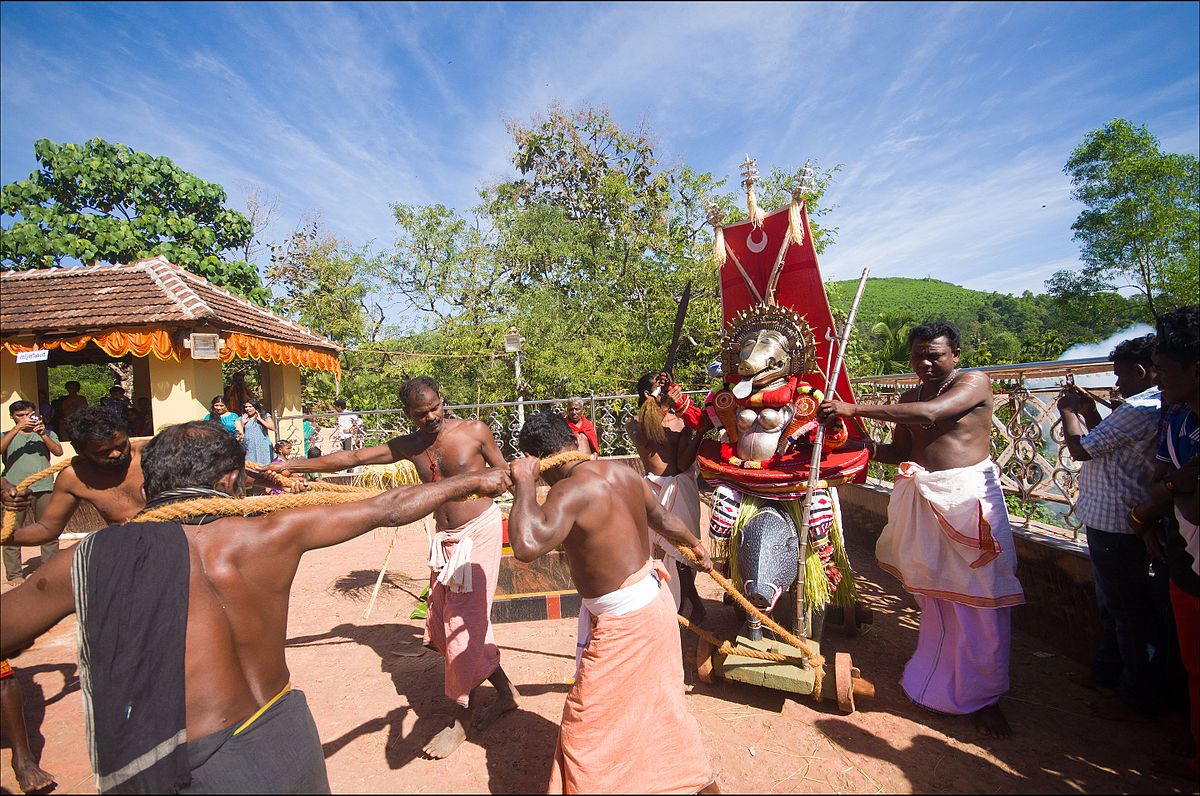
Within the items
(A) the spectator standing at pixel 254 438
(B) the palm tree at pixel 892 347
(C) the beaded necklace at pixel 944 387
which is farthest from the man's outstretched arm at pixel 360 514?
(B) the palm tree at pixel 892 347

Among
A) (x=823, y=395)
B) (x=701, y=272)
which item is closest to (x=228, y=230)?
(x=701, y=272)

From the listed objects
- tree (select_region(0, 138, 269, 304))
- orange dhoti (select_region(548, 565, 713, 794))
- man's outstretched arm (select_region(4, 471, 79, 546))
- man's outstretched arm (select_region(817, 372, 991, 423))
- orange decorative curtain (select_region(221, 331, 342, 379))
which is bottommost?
orange dhoti (select_region(548, 565, 713, 794))

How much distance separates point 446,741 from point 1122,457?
14.2ft

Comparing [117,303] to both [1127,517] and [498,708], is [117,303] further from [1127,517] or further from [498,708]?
[1127,517]

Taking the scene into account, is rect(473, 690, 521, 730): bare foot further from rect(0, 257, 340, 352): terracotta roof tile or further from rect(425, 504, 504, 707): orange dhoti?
rect(0, 257, 340, 352): terracotta roof tile

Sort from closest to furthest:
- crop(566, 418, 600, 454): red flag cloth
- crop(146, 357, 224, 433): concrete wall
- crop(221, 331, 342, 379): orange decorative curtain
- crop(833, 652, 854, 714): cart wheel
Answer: crop(833, 652, 854, 714): cart wheel < crop(566, 418, 600, 454): red flag cloth < crop(146, 357, 224, 433): concrete wall < crop(221, 331, 342, 379): orange decorative curtain

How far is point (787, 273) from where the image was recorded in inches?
178

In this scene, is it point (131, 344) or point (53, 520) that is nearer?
point (53, 520)

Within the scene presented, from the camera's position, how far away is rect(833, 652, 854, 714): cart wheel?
3.53m

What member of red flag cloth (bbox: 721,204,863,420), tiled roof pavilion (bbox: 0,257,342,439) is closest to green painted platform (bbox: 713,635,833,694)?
red flag cloth (bbox: 721,204,863,420)

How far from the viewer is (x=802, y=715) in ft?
12.1

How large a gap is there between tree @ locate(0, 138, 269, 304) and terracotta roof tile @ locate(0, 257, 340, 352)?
19.5ft

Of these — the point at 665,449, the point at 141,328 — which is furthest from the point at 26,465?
the point at 665,449

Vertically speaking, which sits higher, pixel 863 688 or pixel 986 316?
pixel 986 316
